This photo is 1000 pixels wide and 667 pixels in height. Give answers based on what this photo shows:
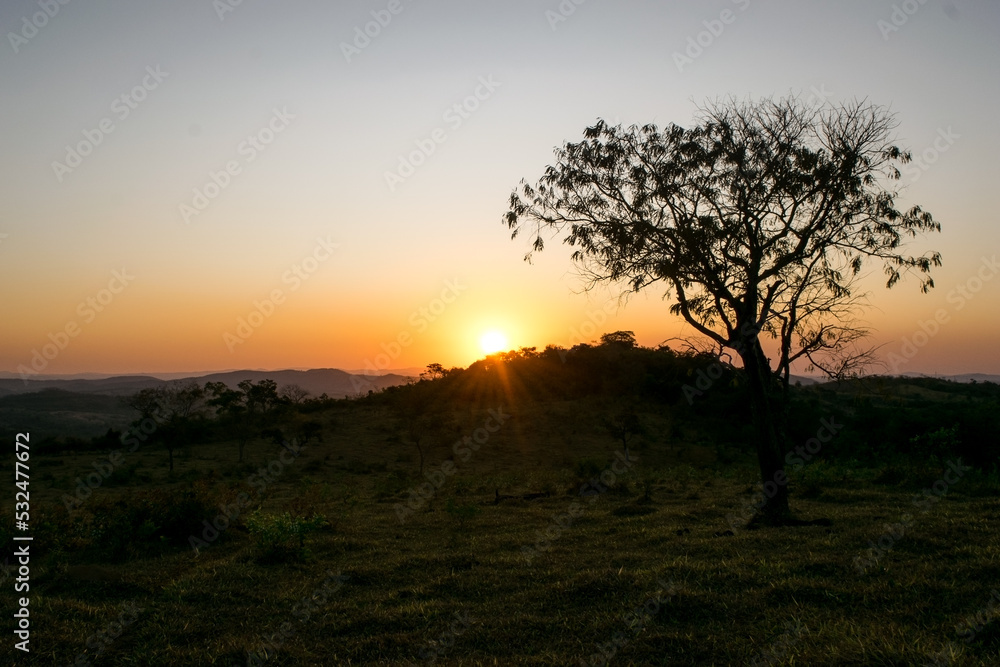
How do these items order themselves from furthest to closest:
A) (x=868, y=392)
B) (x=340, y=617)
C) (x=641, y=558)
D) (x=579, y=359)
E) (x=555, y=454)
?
1. (x=579, y=359)
2. (x=555, y=454)
3. (x=868, y=392)
4. (x=641, y=558)
5. (x=340, y=617)

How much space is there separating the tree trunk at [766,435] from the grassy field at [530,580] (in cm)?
109

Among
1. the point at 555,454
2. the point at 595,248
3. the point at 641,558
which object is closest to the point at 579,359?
the point at 555,454

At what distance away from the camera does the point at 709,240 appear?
13.3 meters

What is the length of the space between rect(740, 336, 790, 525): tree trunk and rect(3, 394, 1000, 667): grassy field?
109 centimetres

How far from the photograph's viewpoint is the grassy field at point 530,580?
→ 608 centimetres

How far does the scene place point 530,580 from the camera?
8766 millimetres

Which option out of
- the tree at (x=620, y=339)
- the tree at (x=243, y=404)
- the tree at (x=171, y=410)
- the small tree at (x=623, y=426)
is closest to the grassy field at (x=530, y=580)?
the small tree at (x=623, y=426)

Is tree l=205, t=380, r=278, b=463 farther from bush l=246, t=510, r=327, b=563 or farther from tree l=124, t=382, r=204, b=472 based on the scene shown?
bush l=246, t=510, r=327, b=563

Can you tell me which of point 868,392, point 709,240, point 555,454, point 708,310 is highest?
point 709,240

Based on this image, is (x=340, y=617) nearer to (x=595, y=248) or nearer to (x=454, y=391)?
(x=595, y=248)

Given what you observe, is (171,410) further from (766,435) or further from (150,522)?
(766,435)

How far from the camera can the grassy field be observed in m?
6.08

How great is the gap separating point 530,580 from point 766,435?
7363 millimetres

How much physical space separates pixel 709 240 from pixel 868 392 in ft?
15.7
